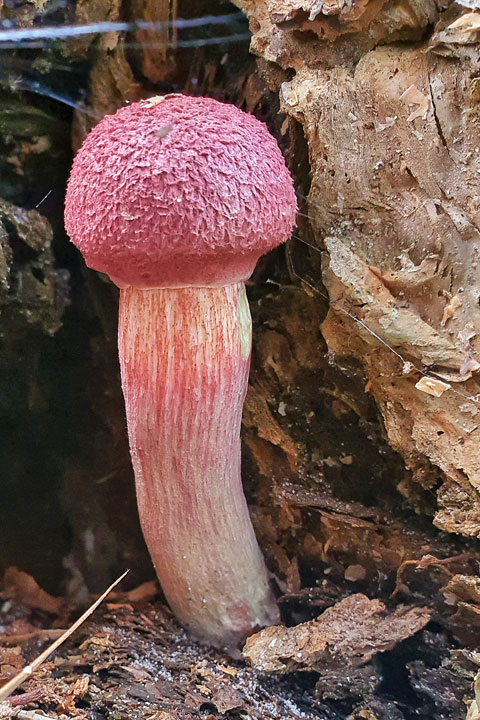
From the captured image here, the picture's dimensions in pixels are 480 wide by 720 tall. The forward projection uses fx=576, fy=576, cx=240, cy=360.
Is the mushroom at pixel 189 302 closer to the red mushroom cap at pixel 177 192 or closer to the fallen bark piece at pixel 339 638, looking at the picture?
the red mushroom cap at pixel 177 192

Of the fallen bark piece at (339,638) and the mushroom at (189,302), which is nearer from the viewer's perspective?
the mushroom at (189,302)

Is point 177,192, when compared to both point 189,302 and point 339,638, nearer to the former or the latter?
point 189,302

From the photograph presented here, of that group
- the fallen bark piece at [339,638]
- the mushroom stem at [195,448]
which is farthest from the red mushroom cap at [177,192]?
the fallen bark piece at [339,638]

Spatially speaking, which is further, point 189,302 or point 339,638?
point 339,638

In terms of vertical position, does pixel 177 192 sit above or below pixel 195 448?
above

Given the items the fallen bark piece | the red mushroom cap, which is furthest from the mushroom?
the fallen bark piece

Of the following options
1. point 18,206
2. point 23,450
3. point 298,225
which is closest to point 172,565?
point 23,450

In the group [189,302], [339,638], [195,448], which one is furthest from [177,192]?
[339,638]
